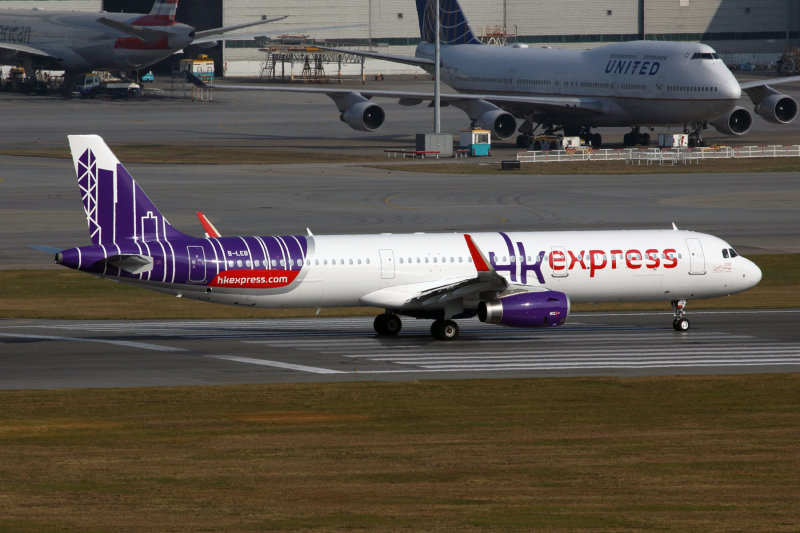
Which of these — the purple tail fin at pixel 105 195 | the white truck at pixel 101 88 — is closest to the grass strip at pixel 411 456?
the purple tail fin at pixel 105 195

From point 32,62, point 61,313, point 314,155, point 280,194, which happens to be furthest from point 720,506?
point 32,62

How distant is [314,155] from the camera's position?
Result: 11238 centimetres

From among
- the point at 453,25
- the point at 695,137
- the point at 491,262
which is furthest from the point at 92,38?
the point at 491,262

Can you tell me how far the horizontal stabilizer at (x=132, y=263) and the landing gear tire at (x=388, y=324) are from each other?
9157mm

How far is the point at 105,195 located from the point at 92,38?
130 metres

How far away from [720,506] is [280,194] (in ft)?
220

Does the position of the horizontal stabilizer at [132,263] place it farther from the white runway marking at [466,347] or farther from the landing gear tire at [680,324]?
the landing gear tire at [680,324]

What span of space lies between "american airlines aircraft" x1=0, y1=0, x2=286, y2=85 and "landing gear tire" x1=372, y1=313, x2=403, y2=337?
119391 millimetres

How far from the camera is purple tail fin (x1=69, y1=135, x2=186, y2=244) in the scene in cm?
4262

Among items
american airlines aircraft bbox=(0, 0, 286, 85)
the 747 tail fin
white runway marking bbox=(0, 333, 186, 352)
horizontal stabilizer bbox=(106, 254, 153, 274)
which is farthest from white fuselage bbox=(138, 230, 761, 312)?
american airlines aircraft bbox=(0, 0, 286, 85)

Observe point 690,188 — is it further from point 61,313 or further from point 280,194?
point 61,313

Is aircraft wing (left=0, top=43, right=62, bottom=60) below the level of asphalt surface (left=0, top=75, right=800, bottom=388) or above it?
above

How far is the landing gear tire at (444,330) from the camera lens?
151ft

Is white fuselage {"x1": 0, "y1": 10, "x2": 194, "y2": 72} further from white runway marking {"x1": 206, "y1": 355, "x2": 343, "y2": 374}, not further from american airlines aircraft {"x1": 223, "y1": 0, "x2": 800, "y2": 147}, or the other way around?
white runway marking {"x1": 206, "y1": 355, "x2": 343, "y2": 374}
